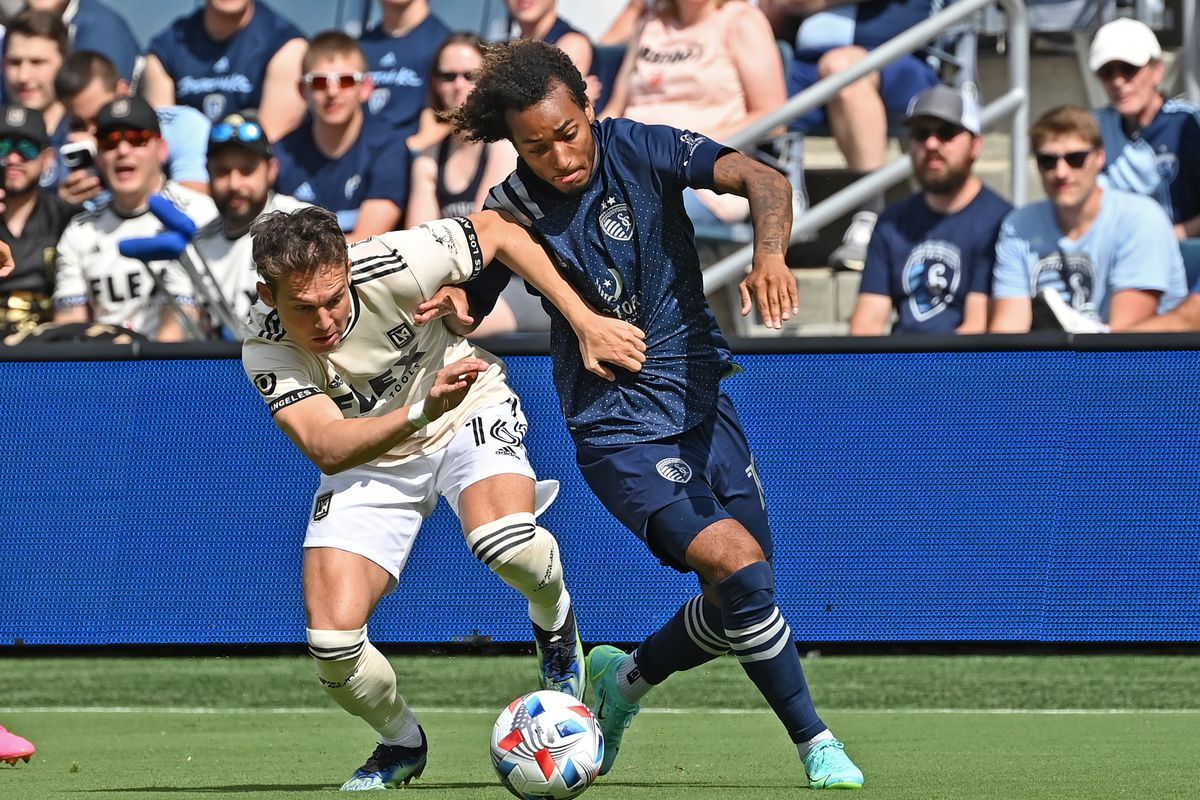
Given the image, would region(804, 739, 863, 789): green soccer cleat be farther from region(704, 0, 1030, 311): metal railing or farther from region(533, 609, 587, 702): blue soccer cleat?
region(704, 0, 1030, 311): metal railing

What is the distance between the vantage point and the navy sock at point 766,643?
4.66 meters

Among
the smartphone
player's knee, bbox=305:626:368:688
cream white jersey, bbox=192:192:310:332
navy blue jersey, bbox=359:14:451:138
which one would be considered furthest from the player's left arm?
navy blue jersey, bbox=359:14:451:138

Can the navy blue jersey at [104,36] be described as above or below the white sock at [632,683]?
above

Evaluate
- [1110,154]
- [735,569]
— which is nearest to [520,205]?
[735,569]

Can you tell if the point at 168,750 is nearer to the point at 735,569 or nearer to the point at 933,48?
the point at 735,569

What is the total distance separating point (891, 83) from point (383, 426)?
239 inches

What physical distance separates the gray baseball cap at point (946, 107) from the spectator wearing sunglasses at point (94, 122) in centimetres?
411

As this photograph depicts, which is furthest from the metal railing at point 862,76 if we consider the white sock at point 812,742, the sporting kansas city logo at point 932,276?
the white sock at point 812,742

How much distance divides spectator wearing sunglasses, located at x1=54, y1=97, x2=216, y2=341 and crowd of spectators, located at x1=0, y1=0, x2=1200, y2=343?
1 centimetres

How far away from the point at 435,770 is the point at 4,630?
3176 millimetres

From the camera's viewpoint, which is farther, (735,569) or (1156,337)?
(1156,337)

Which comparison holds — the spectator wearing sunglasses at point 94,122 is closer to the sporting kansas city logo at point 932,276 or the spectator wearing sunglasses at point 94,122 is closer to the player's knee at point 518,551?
the sporting kansas city logo at point 932,276

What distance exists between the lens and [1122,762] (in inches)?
201

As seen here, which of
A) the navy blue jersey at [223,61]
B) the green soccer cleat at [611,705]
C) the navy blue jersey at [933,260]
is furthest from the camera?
the navy blue jersey at [223,61]
